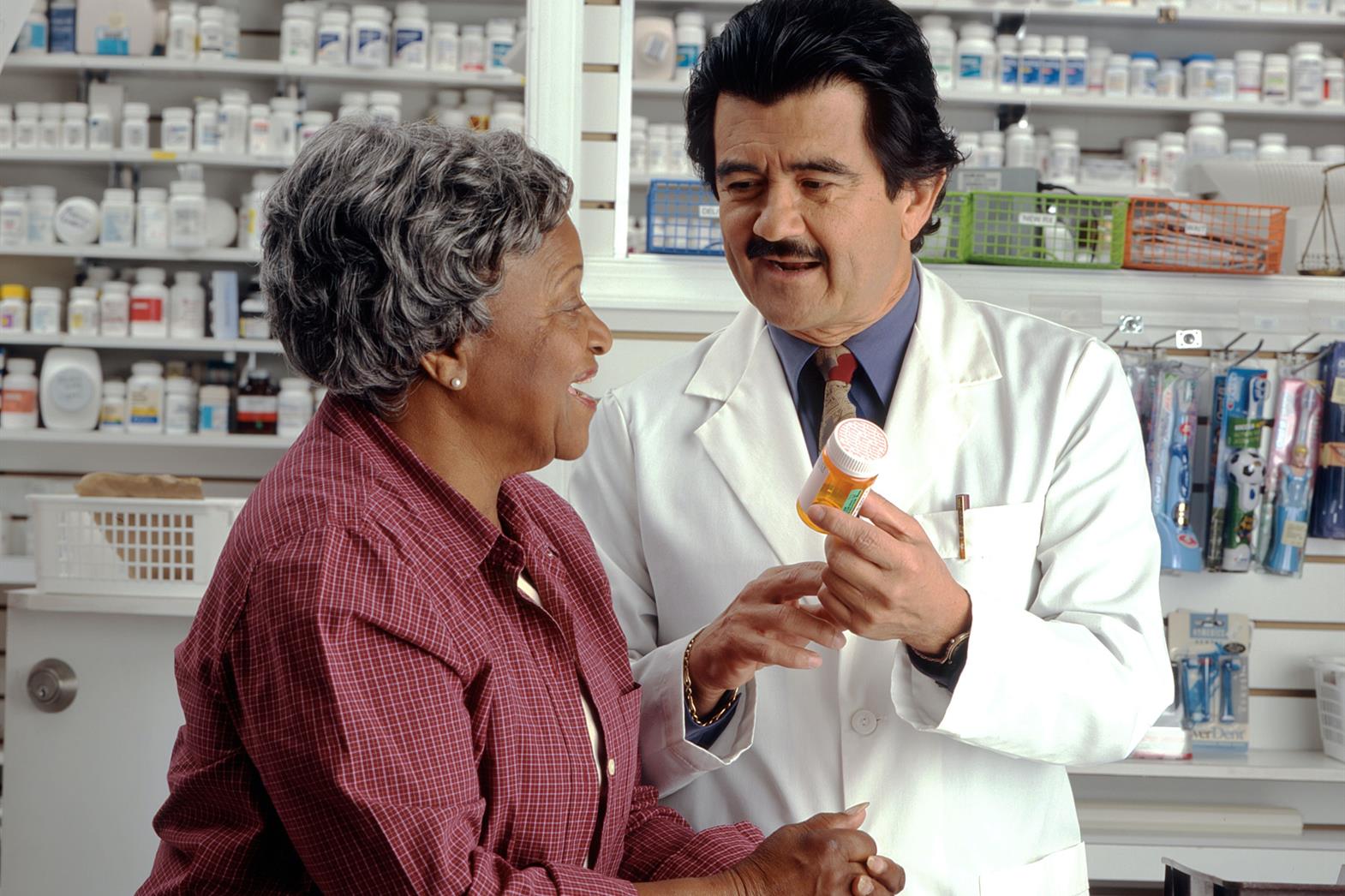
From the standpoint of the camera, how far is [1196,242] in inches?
108

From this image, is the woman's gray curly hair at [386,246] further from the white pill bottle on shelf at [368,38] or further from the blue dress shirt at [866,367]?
the white pill bottle on shelf at [368,38]

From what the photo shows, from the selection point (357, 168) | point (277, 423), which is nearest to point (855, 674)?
point (357, 168)

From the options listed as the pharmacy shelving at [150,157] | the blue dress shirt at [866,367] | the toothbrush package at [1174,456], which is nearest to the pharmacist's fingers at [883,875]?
the blue dress shirt at [866,367]

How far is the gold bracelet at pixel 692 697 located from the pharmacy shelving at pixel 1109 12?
4140 mm

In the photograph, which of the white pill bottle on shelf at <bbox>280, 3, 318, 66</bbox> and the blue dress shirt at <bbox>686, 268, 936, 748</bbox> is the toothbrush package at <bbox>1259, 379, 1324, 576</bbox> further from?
the white pill bottle on shelf at <bbox>280, 3, 318, 66</bbox>

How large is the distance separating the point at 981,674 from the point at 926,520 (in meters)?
0.26

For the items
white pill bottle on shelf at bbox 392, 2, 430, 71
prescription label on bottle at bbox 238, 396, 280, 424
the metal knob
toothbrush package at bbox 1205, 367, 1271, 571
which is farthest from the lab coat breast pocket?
white pill bottle on shelf at bbox 392, 2, 430, 71

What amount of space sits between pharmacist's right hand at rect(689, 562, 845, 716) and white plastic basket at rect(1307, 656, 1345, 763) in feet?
6.03

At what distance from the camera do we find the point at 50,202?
519cm

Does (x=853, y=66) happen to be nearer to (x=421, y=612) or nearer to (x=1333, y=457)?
(x=421, y=612)

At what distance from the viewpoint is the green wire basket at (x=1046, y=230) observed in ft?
8.79

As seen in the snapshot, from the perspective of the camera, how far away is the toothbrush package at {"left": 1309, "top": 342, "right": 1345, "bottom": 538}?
273 centimetres

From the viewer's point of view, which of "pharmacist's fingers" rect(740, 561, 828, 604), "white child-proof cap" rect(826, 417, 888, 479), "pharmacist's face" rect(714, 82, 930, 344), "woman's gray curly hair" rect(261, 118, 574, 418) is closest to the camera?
"woman's gray curly hair" rect(261, 118, 574, 418)

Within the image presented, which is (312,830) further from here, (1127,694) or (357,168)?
(1127,694)
